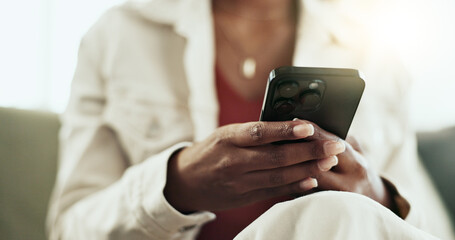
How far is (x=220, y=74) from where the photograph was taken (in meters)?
0.70

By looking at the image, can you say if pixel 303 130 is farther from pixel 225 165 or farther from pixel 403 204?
pixel 403 204

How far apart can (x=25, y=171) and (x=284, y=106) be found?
0.48 m

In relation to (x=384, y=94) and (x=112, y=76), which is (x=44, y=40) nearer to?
(x=112, y=76)

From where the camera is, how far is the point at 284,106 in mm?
328

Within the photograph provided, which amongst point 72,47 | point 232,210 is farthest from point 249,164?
point 72,47

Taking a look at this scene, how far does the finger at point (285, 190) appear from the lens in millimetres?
344

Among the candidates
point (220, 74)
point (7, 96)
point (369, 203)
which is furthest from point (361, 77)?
point (7, 96)

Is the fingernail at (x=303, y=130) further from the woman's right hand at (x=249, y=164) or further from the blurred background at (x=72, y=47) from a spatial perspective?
the blurred background at (x=72, y=47)

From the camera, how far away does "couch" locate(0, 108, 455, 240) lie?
58cm

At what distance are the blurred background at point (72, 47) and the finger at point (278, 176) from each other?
2.14 ft

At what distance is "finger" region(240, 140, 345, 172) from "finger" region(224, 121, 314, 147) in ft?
0.04

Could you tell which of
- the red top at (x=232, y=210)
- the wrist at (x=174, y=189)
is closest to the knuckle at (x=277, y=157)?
the wrist at (x=174, y=189)

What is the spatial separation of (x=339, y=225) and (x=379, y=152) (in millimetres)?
510

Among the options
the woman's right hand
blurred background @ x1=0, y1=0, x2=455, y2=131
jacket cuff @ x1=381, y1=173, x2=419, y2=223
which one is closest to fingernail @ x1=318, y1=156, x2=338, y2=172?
the woman's right hand
